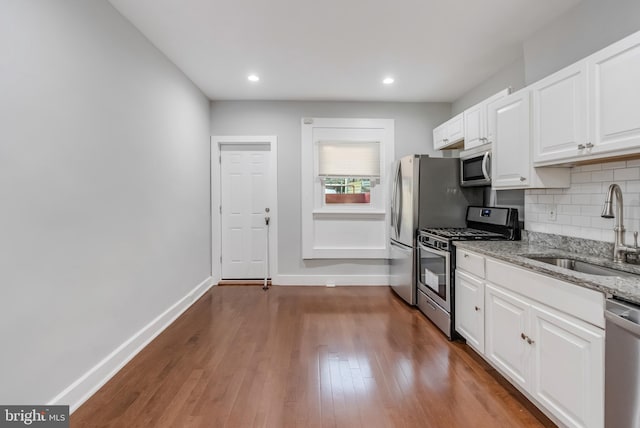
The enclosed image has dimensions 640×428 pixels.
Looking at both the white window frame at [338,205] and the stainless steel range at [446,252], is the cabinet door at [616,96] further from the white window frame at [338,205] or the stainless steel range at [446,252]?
the white window frame at [338,205]

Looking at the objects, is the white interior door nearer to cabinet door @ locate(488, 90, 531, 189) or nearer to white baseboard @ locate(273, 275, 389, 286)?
white baseboard @ locate(273, 275, 389, 286)

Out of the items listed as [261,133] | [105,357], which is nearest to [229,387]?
[105,357]

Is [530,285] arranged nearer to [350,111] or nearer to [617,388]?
[617,388]

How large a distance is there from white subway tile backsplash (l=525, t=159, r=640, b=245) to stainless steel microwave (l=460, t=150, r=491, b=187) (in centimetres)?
42

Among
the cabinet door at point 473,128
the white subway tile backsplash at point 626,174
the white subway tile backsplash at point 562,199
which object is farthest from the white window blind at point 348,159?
the white subway tile backsplash at point 626,174

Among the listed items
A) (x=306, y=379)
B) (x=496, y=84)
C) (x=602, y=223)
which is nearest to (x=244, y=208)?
(x=306, y=379)

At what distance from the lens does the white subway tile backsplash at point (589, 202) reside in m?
1.85

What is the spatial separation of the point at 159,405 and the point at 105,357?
60cm

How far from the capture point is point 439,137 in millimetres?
3980

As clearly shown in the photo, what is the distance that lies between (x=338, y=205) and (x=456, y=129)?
1.82 metres

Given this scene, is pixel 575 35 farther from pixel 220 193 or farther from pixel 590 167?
pixel 220 193

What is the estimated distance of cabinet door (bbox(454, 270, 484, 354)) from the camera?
7.53 ft

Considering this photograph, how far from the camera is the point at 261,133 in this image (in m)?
4.36

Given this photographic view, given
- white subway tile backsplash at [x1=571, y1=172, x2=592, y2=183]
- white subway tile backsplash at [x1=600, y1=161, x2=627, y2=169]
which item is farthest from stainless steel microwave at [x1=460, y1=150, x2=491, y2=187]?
white subway tile backsplash at [x1=600, y1=161, x2=627, y2=169]
